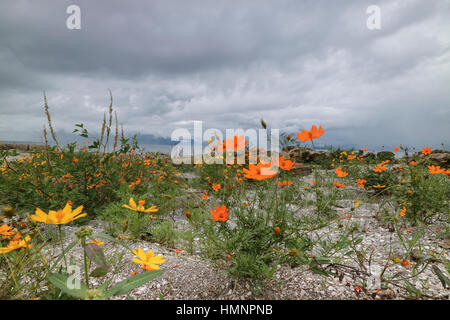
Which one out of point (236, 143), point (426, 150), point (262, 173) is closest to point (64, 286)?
point (262, 173)

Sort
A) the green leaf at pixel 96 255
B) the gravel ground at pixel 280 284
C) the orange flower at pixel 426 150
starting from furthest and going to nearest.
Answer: the orange flower at pixel 426 150 → the gravel ground at pixel 280 284 → the green leaf at pixel 96 255

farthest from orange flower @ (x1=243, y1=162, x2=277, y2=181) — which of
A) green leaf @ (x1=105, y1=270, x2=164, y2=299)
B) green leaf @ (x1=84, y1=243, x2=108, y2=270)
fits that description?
green leaf @ (x1=84, y1=243, x2=108, y2=270)

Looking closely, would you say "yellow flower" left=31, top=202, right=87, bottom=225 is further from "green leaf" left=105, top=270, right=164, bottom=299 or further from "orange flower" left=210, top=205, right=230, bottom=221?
"orange flower" left=210, top=205, right=230, bottom=221

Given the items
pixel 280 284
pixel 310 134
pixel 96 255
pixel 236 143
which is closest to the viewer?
pixel 96 255

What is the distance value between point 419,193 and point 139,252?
9.00 ft

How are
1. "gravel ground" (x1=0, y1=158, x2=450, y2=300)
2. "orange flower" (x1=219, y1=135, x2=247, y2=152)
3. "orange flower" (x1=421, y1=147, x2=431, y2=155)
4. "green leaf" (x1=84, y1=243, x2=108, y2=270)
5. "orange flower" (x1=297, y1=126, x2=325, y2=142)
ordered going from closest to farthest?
"green leaf" (x1=84, y1=243, x2=108, y2=270)
"gravel ground" (x1=0, y1=158, x2=450, y2=300)
"orange flower" (x1=297, y1=126, x2=325, y2=142)
"orange flower" (x1=219, y1=135, x2=247, y2=152)
"orange flower" (x1=421, y1=147, x2=431, y2=155)

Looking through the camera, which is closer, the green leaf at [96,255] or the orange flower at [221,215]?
the green leaf at [96,255]

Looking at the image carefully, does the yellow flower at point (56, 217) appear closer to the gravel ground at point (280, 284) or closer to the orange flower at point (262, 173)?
the gravel ground at point (280, 284)

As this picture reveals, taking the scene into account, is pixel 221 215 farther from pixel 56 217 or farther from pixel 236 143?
pixel 56 217

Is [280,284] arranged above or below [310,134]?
below

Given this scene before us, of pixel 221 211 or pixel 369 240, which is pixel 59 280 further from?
pixel 369 240

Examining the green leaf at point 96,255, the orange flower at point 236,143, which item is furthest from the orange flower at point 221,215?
the green leaf at point 96,255
